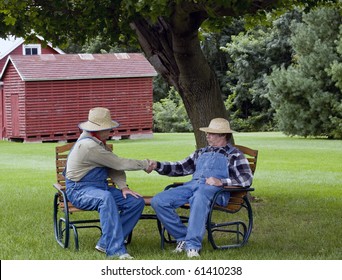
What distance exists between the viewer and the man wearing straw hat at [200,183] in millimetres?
8547

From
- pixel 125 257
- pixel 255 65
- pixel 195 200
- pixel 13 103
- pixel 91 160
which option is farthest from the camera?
pixel 255 65

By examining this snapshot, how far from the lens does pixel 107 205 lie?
27.6 feet

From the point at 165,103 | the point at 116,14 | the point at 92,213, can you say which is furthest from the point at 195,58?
the point at 165,103

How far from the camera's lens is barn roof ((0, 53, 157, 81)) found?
39.0 meters

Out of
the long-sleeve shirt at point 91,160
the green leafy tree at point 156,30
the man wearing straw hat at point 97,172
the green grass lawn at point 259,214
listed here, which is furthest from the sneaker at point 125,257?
the green leafy tree at point 156,30

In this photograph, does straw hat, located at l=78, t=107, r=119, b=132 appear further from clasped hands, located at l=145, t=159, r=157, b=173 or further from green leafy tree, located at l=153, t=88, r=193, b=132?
green leafy tree, located at l=153, t=88, r=193, b=132

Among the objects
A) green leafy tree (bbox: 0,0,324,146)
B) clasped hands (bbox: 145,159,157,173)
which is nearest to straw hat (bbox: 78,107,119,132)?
clasped hands (bbox: 145,159,157,173)

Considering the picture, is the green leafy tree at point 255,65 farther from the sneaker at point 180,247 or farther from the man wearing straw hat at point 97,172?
the sneaker at point 180,247

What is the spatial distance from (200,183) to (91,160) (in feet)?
3.52

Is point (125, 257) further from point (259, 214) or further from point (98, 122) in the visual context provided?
point (259, 214)

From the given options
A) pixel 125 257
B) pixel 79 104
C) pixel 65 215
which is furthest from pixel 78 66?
pixel 125 257

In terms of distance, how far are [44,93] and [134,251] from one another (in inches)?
1213

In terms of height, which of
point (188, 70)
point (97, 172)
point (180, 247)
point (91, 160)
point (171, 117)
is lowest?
point (171, 117)

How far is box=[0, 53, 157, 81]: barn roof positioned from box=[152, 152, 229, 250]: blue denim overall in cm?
2992
